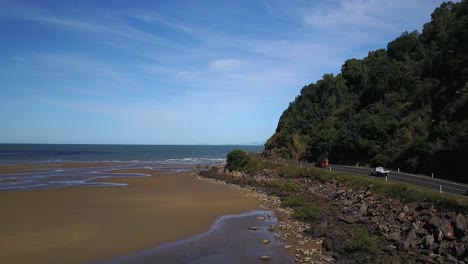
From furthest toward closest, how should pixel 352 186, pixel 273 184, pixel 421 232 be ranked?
pixel 273 184 → pixel 352 186 → pixel 421 232

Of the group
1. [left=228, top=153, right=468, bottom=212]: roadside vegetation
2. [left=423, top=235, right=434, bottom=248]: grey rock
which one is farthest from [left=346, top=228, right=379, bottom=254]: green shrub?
[left=228, top=153, right=468, bottom=212]: roadside vegetation

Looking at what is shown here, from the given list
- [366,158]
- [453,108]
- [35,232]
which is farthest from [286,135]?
[35,232]

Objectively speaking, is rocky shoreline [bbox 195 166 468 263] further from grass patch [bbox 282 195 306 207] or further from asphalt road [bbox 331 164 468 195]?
asphalt road [bbox 331 164 468 195]

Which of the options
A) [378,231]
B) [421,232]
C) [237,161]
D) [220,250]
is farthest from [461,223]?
[237,161]

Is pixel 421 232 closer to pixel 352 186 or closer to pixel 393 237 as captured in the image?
pixel 393 237

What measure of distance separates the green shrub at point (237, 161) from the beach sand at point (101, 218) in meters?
14.1

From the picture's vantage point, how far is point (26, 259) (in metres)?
20.3

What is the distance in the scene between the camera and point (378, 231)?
23.6 m

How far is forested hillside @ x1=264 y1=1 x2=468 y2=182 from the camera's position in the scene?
41.2 m

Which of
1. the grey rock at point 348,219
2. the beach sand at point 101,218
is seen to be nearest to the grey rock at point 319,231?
the grey rock at point 348,219

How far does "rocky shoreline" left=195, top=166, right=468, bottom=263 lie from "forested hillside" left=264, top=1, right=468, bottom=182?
493 inches

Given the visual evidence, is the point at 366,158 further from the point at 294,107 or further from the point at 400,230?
the point at 294,107

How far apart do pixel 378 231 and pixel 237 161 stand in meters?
41.6

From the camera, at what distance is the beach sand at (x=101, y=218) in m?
22.1
